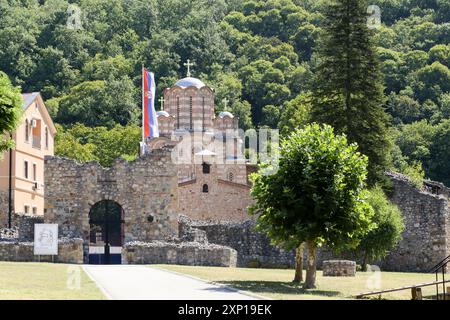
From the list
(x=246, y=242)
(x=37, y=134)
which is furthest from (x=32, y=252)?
(x=37, y=134)

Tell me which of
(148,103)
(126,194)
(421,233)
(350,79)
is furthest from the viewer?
(148,103)

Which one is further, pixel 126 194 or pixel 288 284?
pixel 126 194

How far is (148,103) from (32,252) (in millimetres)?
39325

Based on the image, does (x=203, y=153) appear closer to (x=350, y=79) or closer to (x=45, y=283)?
(x=350, y=79)

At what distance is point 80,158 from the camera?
4053 inches

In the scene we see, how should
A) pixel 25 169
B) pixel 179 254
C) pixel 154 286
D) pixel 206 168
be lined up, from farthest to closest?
1. pixel 206 168
2. pixel 25 169
3. pixel 179 254
4. pixel 154 286

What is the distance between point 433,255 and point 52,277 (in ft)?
87.5

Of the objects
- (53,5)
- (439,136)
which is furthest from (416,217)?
(53,5)

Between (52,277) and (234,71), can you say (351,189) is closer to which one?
(52,277)

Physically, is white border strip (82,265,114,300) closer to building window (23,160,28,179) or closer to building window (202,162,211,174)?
building window (23,160,28,179)

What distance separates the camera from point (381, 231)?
5153 cm

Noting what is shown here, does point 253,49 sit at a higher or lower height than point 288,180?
higher

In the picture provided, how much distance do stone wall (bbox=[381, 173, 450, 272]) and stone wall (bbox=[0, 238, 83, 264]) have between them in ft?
56.2

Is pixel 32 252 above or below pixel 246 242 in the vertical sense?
below
